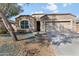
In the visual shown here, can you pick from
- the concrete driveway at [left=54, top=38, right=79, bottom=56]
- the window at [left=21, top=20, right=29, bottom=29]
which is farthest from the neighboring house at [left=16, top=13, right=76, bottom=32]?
the concrete driveway at [left=54, top=38, right=79, bottom=56]

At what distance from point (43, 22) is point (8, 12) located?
341 mm

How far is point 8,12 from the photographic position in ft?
5.75

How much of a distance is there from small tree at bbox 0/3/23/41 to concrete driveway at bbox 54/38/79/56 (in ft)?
1.37

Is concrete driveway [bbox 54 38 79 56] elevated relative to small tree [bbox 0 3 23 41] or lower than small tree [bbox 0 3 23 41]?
lower

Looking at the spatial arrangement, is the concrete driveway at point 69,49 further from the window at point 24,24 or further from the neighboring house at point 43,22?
the window at point 24,24

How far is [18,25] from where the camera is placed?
5.72 feet

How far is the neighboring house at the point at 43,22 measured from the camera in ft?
5.69

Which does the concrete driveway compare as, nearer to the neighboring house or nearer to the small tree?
the neighboring house

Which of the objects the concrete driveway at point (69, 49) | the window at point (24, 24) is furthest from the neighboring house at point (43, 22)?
the concrete driveway at point (69, 49)

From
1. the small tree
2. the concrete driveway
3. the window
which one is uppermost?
the small tree

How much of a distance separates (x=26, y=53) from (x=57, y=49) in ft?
0.95

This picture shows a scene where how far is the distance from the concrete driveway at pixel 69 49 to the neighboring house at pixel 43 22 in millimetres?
138

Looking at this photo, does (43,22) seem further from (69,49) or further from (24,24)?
(69,49)

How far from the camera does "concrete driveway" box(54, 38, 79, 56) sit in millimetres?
1711
